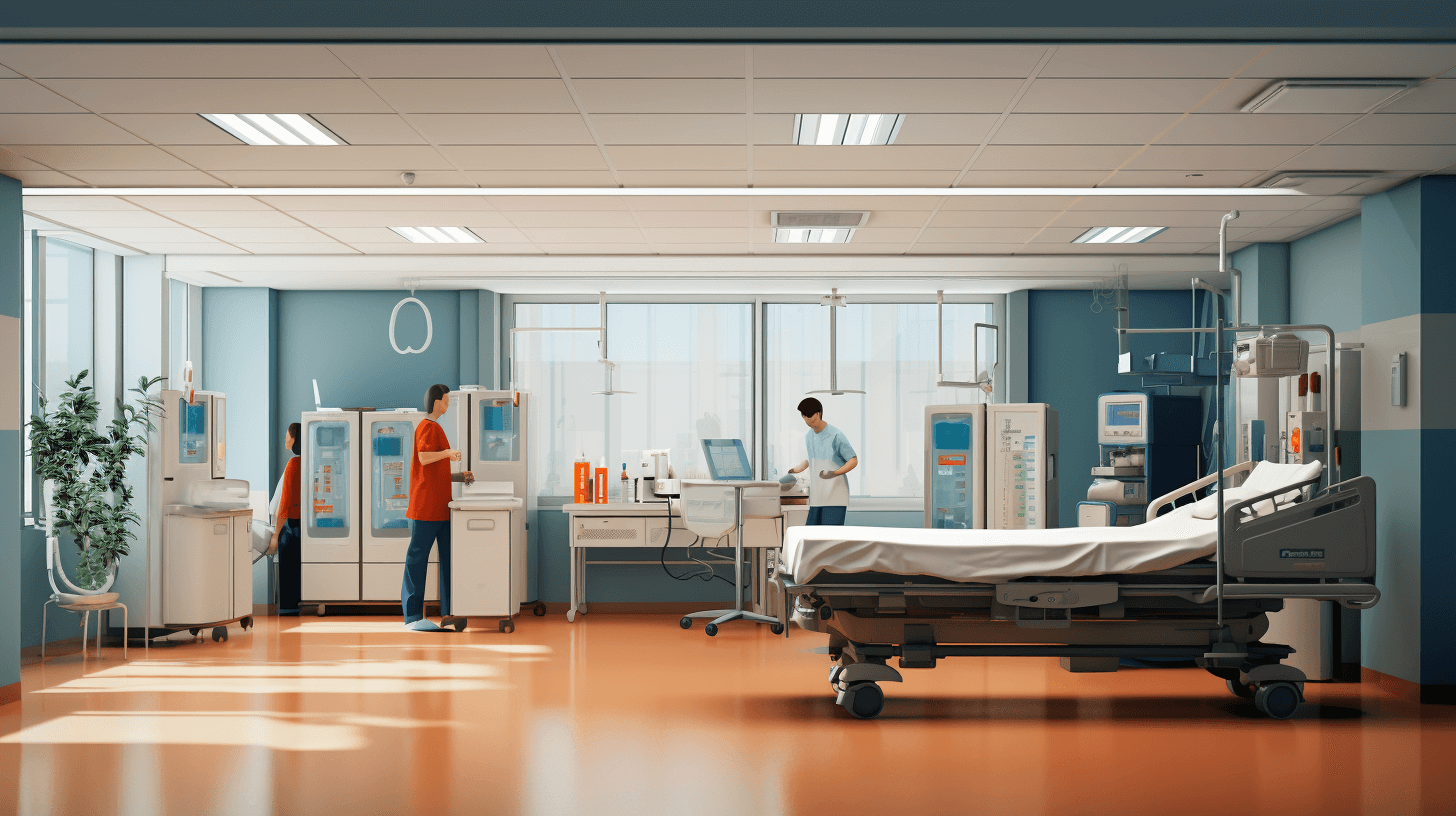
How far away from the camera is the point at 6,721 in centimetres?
499

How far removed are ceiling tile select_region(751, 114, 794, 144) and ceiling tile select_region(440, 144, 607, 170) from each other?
0.80 m

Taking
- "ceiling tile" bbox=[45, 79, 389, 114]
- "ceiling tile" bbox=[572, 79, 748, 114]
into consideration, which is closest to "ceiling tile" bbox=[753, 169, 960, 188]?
"ceiling tile" bbox=[572, 79, 748, 114]

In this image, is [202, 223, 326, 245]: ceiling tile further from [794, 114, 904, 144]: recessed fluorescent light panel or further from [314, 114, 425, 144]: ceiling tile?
[794, 114, 904, 144]: recessed fluorescent light panel

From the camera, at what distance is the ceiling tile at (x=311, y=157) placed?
4.96 meters

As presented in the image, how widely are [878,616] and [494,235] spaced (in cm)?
370

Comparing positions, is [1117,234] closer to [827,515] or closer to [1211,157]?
[1211,157]

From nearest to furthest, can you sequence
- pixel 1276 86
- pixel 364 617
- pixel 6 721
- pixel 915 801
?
1. pixel 915 801
2. pixel 1276 86
3. pixel 6 721
4. pixel 364 617

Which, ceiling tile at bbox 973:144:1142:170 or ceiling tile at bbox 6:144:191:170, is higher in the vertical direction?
ceiling tile at bbox 973:144:1142:170

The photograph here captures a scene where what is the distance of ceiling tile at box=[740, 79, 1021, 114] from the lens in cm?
406

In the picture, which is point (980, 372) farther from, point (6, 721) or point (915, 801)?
point (6, 721)

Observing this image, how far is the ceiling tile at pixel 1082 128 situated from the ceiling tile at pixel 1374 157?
0.94 m

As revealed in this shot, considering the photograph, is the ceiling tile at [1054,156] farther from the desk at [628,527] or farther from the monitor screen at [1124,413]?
the desk at [628,527]

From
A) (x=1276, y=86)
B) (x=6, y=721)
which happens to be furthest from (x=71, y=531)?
(x=1276, y=86)

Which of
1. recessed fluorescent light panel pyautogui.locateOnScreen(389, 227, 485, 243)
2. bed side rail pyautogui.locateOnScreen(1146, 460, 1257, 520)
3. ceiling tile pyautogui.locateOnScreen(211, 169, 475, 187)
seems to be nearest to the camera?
ceiling tile pyautogui.locateOnScreen(211, 169, 475, 187)
